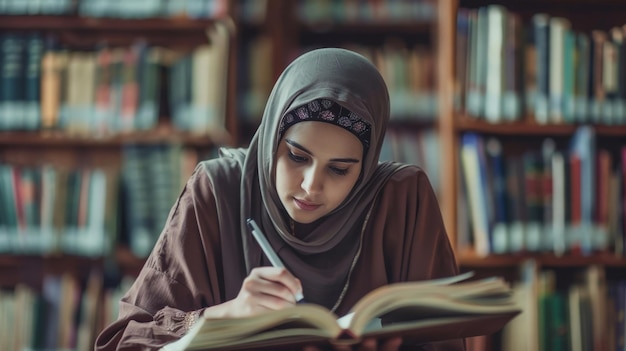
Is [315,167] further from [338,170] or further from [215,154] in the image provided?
[215,154]

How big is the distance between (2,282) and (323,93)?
1.94 meters

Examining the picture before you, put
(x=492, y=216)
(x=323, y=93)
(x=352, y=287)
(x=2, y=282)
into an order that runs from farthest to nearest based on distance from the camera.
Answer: (x=2, y=282), (x=492, y=216), (x=352, y=287), (x=323, y=93)

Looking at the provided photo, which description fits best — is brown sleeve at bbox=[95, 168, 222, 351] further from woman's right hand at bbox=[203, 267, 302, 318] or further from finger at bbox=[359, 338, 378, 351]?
finger at bbox=[359, 338, 378, 351]

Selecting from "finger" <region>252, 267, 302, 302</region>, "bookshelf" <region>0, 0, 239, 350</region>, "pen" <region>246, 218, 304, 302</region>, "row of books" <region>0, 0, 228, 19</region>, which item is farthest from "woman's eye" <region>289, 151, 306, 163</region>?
"row of books" <region>0, 0, 228, 19</region>

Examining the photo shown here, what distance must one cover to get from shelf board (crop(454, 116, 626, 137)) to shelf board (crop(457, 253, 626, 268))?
0.40 meters

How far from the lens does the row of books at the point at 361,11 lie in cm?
292

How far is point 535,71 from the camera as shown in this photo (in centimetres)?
259

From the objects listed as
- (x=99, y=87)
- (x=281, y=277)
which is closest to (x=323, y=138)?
(x=281, y=277)

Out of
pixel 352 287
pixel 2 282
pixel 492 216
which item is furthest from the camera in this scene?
pixel 2 282

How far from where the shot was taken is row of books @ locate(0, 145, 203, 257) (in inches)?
101

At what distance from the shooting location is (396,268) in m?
1.33

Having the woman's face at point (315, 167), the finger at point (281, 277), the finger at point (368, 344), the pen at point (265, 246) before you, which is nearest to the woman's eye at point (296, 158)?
the woman's face at point (315, 167)

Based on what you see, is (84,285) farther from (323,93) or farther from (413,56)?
(323,93)

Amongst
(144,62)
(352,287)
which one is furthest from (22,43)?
(352,287)
